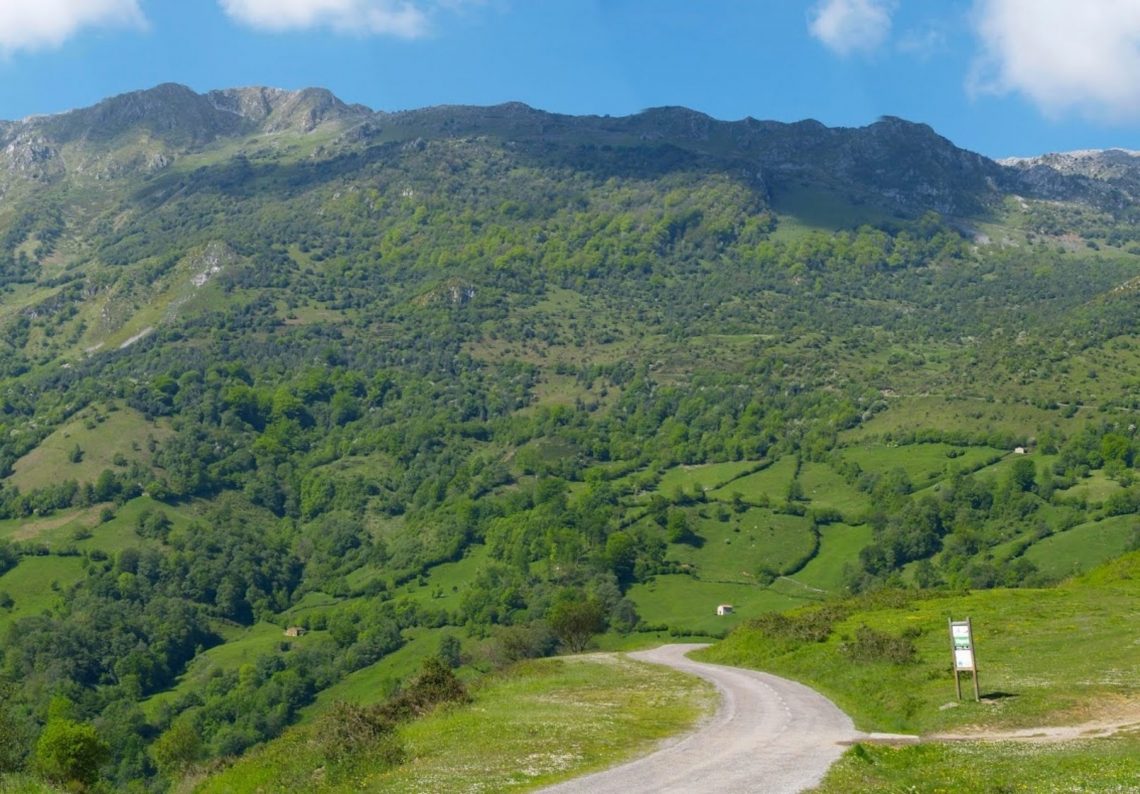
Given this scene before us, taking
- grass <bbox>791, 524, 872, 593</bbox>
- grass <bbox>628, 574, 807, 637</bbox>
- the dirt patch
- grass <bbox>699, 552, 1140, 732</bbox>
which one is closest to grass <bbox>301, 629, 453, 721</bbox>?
grass <bbox>628, 574, 807, 637</bbox>

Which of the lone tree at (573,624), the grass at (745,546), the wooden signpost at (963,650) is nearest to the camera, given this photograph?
the wooden signpost at (963,650)

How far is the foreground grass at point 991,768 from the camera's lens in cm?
2697

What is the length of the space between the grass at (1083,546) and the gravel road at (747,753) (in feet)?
345

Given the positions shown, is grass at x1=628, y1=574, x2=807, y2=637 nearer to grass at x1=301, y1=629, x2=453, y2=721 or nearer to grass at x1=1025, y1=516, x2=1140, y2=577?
grass at x1=301, y1=629, x2=453, y2=721

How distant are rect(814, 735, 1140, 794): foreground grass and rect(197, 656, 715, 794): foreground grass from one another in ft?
24.9

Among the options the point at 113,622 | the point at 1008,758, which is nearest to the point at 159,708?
the point at 113,622

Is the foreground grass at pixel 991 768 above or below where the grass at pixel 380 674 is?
above

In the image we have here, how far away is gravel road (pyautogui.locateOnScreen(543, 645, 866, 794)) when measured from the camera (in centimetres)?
2955

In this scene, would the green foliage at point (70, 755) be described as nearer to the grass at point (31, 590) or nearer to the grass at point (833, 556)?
the grass at point (833, 556)

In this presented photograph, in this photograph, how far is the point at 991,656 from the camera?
53.1m

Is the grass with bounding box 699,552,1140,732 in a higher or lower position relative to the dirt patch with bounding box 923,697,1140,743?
lower

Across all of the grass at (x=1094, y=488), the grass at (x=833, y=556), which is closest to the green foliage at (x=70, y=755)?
the grass at (x=833, y=556)

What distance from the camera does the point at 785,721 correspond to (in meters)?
42.0

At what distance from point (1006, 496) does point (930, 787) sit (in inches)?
6568
